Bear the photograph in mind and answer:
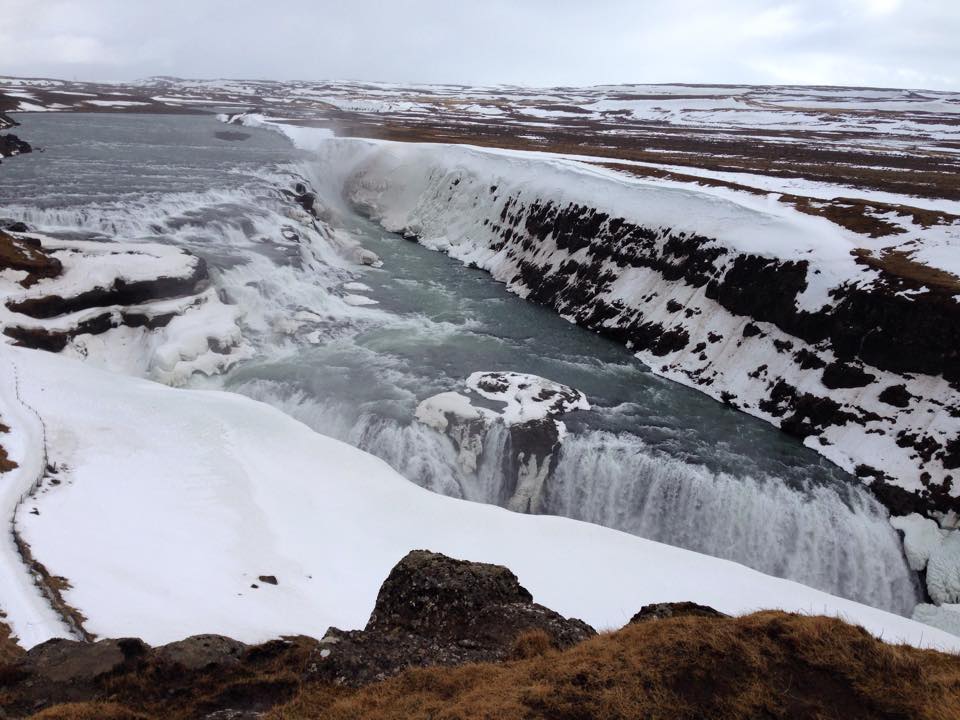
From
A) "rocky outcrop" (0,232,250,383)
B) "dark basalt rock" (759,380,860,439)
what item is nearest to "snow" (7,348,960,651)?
"rocky outcrop" (0,232,250,383)

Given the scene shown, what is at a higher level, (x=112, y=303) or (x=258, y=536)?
(x=112, y=303)

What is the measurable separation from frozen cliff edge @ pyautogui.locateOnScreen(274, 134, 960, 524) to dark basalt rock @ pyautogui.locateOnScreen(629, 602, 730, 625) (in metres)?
13.3

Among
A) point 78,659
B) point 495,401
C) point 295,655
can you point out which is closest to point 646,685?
point 295,655

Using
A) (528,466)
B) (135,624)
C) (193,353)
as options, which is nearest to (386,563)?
(135,624)

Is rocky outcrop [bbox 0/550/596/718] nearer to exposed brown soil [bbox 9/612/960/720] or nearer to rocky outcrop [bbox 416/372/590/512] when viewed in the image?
exposed brown soil [bbox 9/612/960/720]

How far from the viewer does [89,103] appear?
351 feet

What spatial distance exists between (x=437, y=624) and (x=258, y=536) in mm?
6945

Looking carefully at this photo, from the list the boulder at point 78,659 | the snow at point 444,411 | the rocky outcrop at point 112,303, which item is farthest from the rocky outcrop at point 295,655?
the rocky outcrop at point 112,303

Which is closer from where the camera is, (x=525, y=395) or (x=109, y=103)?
(x=525, y=395)

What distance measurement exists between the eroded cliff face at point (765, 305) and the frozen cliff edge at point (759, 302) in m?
0.06

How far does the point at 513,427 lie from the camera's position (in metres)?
20.1

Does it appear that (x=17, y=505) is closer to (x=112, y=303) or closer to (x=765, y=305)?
(x=112, y=303)

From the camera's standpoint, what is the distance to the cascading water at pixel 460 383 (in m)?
18.0

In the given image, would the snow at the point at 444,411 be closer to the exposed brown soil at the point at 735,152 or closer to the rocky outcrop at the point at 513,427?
the rocky outcrop at the point at 513,427
